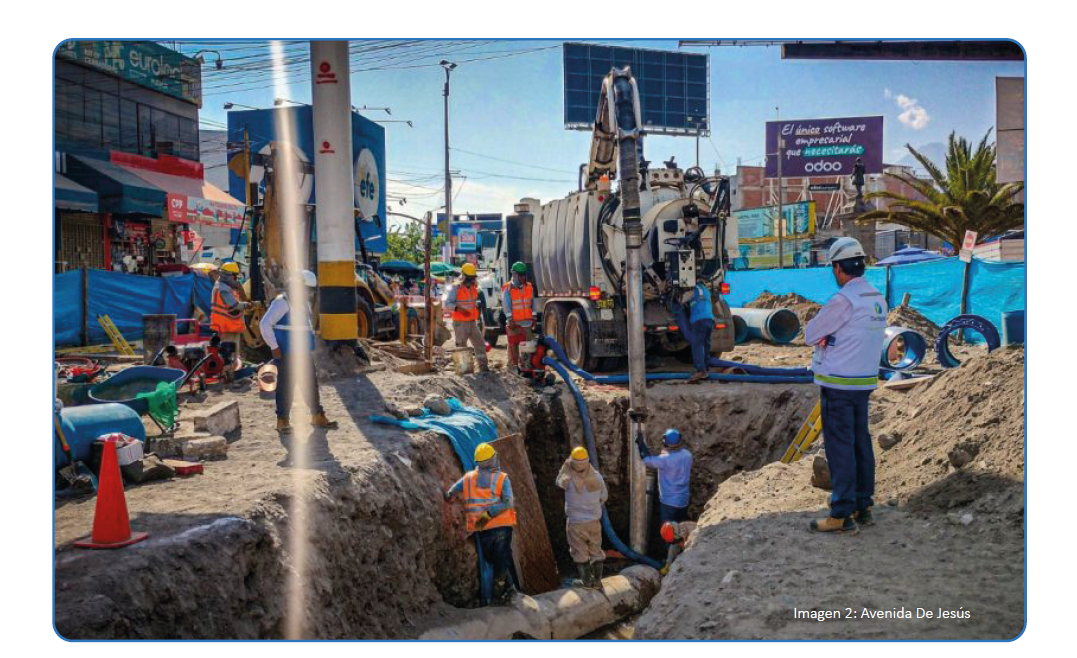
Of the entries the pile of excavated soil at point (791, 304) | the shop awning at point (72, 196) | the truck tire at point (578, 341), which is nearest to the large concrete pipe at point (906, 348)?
the pile of excavated soil at point (791, 304)

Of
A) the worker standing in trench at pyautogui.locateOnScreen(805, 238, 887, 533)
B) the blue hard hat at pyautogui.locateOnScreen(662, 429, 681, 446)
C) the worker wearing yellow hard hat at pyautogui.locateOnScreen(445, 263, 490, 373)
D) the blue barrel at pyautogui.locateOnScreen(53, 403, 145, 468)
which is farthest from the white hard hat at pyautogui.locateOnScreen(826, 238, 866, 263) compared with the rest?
the worker wearing yellow hard hat at pyautogui.locateOnScreen(445, 263, 490, 373)

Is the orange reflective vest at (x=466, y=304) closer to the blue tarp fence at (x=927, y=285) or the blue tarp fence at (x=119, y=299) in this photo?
the blue tarp fence at (x=119, y=299)

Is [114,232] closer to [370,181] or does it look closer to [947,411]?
[370,181]

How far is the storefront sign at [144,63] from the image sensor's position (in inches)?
210

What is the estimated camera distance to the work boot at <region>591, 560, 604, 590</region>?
9.25m

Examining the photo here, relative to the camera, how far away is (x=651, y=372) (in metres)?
13.1

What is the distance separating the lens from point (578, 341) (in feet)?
44.3

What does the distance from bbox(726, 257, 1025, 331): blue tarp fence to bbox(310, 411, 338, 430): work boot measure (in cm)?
669

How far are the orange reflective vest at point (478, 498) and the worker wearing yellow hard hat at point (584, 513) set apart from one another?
1.36 m

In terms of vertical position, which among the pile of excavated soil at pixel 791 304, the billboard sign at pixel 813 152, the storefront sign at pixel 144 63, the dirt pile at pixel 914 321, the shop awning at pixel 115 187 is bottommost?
the dirt pile at pixel 914 321

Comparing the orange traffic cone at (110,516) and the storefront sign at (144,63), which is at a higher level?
the storefront sign at (144,63)

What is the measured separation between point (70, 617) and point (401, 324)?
36.2 feet

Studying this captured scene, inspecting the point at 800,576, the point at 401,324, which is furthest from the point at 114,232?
the point at 800,576

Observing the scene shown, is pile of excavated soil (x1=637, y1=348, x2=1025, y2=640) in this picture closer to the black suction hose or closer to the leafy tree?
the black suction hose
